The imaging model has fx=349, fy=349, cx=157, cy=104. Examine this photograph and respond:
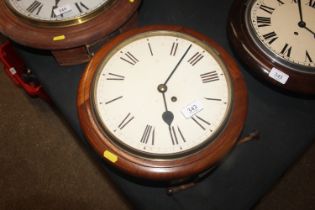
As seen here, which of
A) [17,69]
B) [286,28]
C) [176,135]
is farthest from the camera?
[17,69]

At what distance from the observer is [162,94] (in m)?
1.23

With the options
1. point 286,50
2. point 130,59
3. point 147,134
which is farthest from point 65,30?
point 286,50

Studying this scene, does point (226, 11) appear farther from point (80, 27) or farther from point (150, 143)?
point (150, 143)

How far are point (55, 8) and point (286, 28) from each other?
3.01 ft

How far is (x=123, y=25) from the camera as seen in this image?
1.46 m

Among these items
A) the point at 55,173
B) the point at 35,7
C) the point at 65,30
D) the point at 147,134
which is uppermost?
the point at 35,7

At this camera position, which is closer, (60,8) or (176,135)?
(176,135)

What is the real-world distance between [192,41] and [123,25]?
0.32 meters

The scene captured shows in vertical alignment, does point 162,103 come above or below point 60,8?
below

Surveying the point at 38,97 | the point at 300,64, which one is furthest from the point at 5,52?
the point at 300,64

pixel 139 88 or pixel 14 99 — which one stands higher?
pixel 139 88

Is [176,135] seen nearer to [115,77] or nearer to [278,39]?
[115,77]

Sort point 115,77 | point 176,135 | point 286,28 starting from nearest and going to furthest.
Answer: point 176,135 → point 115,77 → point 286,28

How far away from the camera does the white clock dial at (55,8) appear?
1.37 metres
